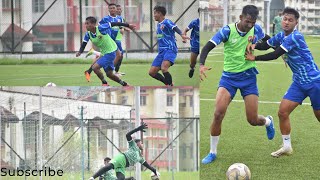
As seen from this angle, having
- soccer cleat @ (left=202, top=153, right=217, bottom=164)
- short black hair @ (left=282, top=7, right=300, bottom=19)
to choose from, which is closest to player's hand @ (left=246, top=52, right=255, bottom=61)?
short black hair @ (left=282, top=7, right=300, bottom=19)

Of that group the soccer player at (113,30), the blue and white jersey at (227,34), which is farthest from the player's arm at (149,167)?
the blue and white jersey at (227,34)

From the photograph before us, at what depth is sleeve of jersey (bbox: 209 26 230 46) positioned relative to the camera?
5121 millimetres

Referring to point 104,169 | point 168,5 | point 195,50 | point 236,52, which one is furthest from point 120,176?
point 168,5

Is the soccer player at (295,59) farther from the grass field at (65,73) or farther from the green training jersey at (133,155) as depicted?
the green training jersey at (133,155)

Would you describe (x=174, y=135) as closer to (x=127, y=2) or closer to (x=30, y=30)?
(x=127, y=2)

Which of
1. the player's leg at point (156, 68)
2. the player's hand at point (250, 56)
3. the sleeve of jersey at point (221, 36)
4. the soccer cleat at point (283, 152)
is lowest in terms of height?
the soccer cleat at point (283, 152)

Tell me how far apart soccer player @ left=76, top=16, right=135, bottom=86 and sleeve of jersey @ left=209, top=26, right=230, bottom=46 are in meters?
1.10

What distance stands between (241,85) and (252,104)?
153 millimetres

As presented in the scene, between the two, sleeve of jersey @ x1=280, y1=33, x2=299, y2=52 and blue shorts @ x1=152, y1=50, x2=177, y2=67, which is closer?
sleeve of jersey @ x1=280, y1=33, x2=299, y2=52

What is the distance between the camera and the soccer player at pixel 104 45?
6.08 m

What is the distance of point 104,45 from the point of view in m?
6.09

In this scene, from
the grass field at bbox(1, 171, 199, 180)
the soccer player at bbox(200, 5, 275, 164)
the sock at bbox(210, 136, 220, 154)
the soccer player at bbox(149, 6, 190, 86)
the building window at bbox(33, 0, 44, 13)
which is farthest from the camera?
the building window at bbox(33, 0, 44, 13)

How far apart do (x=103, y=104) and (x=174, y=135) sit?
60 centimetres

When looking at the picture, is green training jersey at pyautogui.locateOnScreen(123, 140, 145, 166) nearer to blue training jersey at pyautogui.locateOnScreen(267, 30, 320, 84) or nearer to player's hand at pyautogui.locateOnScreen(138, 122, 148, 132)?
player's hand at pyautogui.locateOnScreen(138, 122, 148, 132)
